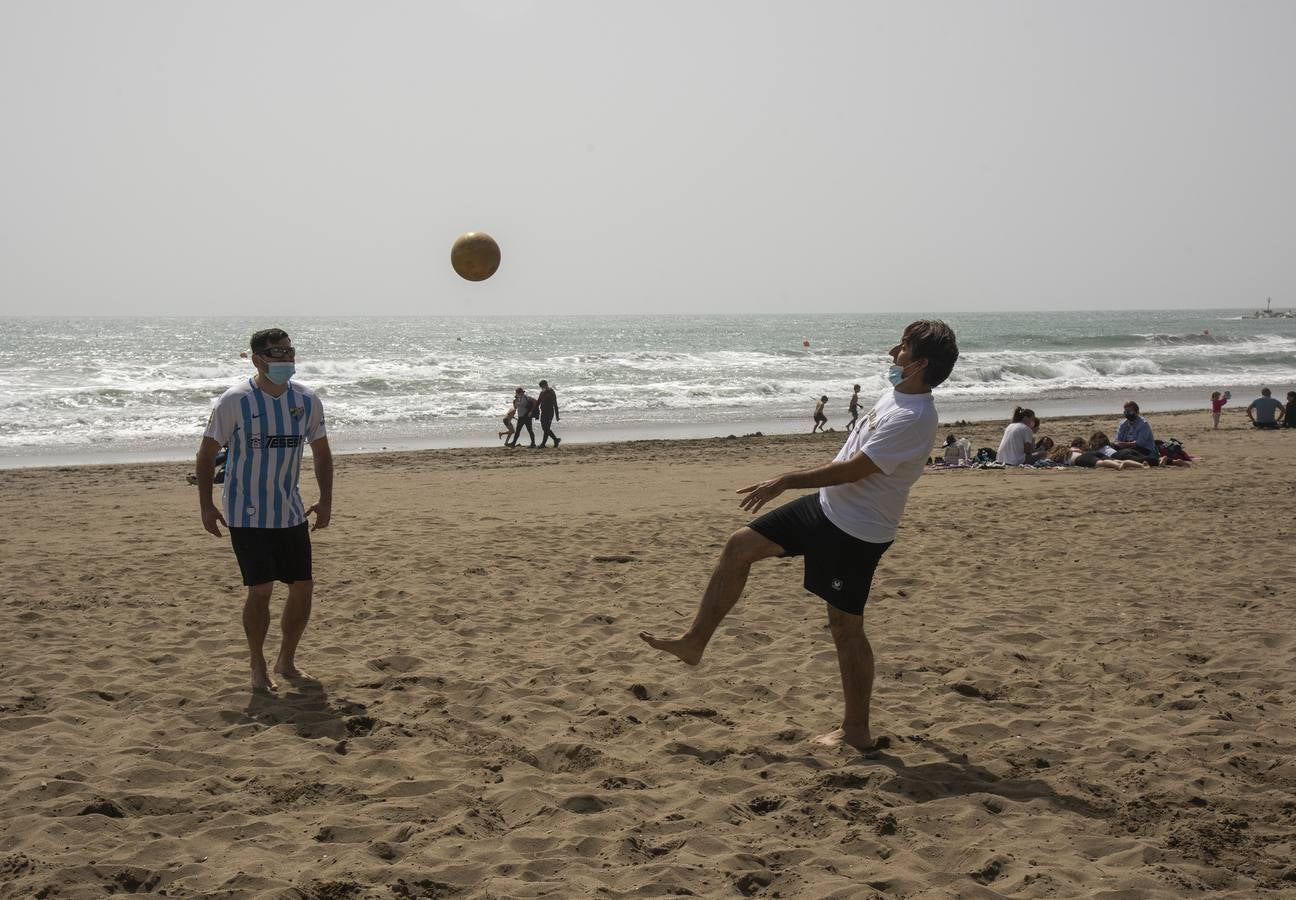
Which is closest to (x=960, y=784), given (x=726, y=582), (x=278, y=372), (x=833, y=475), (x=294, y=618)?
(x=726, y=582)

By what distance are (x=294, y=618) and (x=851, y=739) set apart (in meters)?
2.61

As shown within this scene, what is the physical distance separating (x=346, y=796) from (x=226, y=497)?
169 cm

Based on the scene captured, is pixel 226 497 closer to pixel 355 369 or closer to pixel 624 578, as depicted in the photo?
pixel 624 578

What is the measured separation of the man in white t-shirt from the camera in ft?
12.7

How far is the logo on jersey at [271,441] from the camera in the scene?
4.80m

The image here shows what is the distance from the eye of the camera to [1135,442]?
14.2 meters

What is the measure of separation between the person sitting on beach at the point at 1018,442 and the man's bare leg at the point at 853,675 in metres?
10.8

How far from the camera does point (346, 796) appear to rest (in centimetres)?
377

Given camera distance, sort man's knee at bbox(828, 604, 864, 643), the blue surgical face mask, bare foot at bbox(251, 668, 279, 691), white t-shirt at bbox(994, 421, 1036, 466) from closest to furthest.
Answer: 1. man's knee at bbox(828, 604, 864, 643)
2. the blue surgical face mask
3. bare foot at bbox(251, 668, 279, 691)
4. white t-shirt at bbox(994, 421, 1036, 466)

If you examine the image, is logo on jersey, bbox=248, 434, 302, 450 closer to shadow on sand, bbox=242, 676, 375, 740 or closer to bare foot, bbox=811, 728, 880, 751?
shadow on sand, bbox=242, 676, 375, 740

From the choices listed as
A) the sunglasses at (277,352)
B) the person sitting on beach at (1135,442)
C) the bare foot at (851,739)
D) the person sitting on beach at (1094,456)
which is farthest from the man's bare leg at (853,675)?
the person sitting on beach at (1135,442)

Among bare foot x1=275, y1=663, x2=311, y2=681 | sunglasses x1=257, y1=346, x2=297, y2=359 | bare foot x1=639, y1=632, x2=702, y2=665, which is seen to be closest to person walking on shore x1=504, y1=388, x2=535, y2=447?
bare foot x1=275, y1=663, x2=311, y2=681

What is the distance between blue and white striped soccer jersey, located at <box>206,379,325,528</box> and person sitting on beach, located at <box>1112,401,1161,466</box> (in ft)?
39.1

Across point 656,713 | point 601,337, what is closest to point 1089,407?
point 656,713
